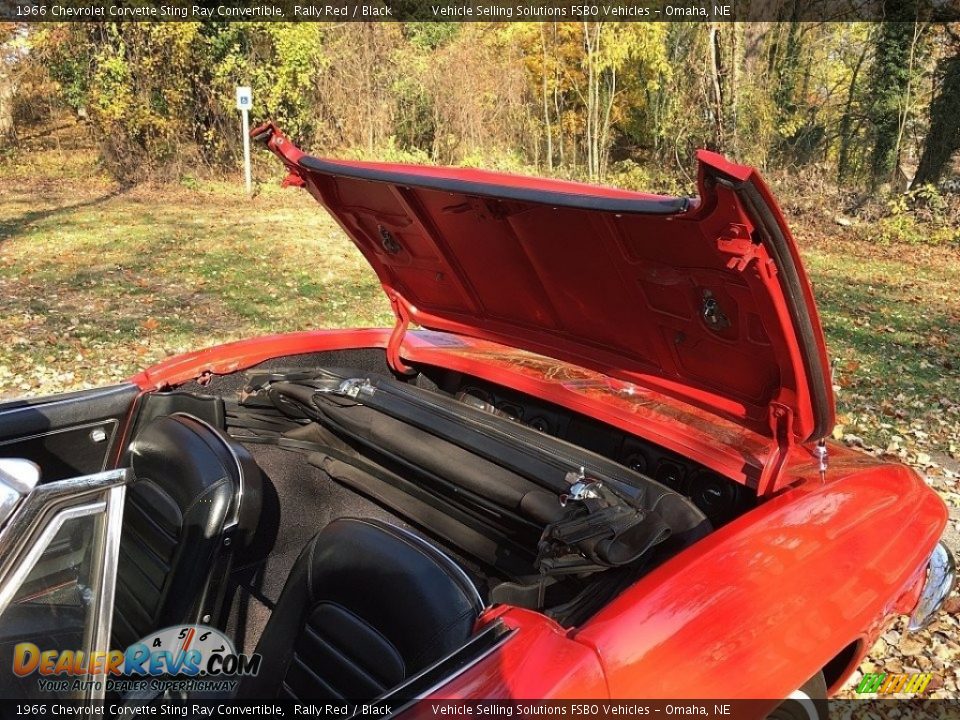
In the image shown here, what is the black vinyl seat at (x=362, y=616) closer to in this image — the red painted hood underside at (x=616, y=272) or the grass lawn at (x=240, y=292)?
the red painted hood underside at (x=616, y=272)

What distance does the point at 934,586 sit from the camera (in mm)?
2262

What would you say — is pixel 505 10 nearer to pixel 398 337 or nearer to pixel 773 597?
pixel 398 337

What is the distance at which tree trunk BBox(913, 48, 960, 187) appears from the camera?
537 inches

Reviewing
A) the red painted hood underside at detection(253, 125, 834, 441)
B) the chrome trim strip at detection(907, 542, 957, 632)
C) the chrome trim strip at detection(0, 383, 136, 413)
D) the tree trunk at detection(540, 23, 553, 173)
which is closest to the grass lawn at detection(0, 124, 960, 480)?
the chrome trim strip at detection(907, 542, 957, 632)

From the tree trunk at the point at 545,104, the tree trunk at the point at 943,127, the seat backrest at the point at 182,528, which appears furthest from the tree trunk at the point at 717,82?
the seat backrest at the point at 182,528

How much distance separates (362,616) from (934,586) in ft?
5.87

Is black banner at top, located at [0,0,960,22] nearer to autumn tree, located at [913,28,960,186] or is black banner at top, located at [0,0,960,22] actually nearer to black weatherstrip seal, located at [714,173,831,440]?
autumn tree, located at [913,28,960,186]

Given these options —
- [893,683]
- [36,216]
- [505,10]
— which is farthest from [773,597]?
[505,10]

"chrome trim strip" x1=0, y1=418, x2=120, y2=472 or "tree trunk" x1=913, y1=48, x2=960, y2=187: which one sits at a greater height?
"tree trunk" x1=913, y1=48, x2=960, y2=187

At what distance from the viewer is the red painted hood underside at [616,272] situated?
1.68 meters

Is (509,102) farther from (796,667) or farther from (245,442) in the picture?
(796,667)

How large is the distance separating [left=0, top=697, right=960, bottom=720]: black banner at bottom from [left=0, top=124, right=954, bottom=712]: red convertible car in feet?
0.09

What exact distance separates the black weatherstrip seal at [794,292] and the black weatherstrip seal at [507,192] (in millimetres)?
169

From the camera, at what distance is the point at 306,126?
55.8 feet
